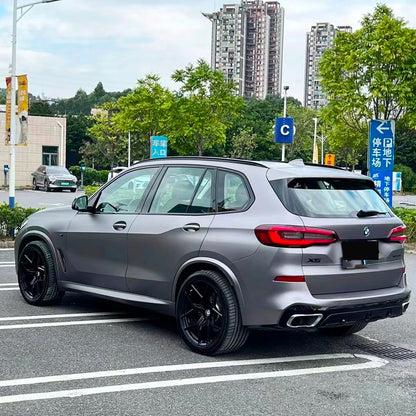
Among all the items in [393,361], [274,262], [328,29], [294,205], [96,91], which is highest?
[328,29]

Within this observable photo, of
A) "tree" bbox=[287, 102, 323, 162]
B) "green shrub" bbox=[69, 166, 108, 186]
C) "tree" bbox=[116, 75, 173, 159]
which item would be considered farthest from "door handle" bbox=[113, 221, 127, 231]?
"tree" bbox=[287, 102, 323, 162]

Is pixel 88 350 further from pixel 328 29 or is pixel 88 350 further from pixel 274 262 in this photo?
pixel 328 29

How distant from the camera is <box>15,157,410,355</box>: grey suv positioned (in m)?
5.14

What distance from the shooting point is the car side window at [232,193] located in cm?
557

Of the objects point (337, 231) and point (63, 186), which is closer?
point (337, 231)

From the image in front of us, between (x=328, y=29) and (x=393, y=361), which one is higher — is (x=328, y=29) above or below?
above

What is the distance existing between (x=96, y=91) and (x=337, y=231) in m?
148

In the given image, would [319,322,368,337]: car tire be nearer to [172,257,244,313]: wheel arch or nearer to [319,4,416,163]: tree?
[172,257,244,313]: wheel arch

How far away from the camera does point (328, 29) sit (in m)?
157

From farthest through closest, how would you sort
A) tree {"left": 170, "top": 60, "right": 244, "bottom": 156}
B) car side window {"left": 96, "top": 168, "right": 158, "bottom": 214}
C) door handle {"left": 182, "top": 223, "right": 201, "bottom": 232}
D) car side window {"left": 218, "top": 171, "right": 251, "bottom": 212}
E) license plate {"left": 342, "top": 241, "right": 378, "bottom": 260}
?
tree {"left": 170, "top": 60, "right": 244, "bottom": 156} < car side window {"left": 96, "top": 168, "right": 158, "bottom": 214} < door handle {"left": 182, "top": 223, "right": 201, "bottom": 232} < car side window {"left": 218, "top": 171, "right": 251, "bottom": 212} < license plate {"left": 342, "top": 241, "right": 378, "bottom": 260}

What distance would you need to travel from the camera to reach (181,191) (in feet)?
20.0

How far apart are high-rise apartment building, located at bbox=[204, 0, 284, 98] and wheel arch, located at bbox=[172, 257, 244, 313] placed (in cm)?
14101

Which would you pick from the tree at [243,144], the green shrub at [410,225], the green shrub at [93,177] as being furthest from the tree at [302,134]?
the green shrub at [410,225]

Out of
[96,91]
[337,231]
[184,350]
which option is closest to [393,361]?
[337,231]
